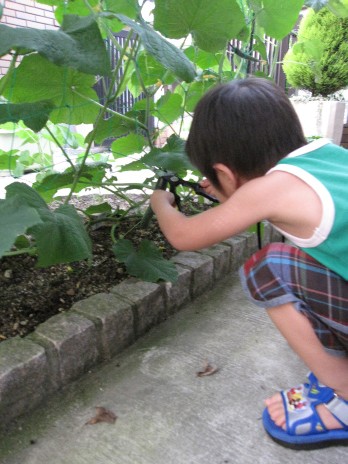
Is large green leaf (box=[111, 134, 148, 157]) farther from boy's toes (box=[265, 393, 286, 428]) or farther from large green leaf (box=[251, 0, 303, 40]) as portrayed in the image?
boy's toes (box=[265, 393, 286, 428])

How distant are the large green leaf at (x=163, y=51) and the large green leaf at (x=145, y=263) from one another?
57cm

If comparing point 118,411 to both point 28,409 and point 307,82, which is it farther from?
point 307,82

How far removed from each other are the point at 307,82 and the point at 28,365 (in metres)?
5.12

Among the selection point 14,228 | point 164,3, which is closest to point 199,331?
point 14,228

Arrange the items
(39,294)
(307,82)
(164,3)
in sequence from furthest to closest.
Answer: (307,82), (39,294), (164,3)

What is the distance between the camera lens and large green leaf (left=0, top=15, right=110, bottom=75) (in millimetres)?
741

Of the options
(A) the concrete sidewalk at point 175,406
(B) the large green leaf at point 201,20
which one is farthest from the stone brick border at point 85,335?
(B) the large green leaf at point 201,20

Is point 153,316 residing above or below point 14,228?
below

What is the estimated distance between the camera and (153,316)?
131 centimetres

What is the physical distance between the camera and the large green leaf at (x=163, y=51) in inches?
34.4

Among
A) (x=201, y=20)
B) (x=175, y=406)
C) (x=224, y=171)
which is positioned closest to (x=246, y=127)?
(x=224, y=171)

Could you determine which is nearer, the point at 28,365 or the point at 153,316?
the point at 28,365

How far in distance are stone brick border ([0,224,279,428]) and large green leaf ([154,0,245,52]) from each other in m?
0.75

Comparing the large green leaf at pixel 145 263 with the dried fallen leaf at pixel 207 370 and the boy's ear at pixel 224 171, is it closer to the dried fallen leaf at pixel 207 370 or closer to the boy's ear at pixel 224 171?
the dried fallen leaf at pixel 207 370
